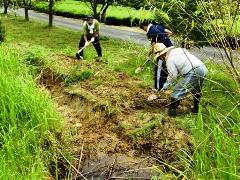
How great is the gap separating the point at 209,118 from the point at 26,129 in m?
2.14

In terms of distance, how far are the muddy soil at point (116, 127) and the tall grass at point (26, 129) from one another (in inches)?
17.4

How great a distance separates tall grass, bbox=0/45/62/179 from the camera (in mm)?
5152

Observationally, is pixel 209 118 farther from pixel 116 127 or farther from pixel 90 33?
pixel 90 33

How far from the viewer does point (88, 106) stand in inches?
325

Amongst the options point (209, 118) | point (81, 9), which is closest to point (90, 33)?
point (209, 118)

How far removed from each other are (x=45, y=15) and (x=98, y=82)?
29.3 m

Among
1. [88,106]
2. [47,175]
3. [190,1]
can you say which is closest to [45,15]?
[190,1]

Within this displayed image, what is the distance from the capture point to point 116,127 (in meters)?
7.41

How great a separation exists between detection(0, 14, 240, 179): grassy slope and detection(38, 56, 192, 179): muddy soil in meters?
0.38

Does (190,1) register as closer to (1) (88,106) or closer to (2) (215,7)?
(1) (88,106)

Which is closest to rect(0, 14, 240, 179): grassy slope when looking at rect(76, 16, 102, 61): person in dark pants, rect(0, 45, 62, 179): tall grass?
rect(76, 16, 102, 61): person in dark pants

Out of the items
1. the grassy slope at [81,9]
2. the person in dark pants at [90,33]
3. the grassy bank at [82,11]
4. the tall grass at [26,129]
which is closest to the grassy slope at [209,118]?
the person in dark pants at [90,33]

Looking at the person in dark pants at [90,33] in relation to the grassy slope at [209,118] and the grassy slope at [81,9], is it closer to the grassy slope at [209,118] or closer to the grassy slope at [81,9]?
the grassy slope at [209,118]

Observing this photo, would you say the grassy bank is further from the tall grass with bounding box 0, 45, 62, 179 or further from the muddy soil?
the tall grass with bounding box 0, 45, 62, 179
